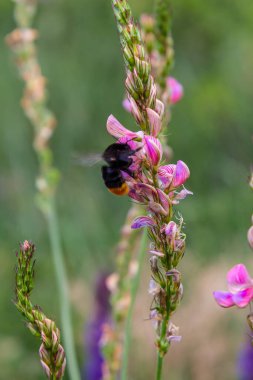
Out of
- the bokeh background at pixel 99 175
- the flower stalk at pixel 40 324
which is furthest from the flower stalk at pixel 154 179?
the bokeh background at pixel 99 175

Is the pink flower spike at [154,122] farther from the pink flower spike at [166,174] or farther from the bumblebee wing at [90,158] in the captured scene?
the bumblebee wing at [90,158]

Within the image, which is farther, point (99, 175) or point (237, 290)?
point (99, 175)

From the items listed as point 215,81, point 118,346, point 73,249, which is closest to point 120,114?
point 215,81

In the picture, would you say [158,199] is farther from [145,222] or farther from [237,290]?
[237,290]

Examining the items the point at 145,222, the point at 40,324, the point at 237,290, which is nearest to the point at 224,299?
the point at 237,290

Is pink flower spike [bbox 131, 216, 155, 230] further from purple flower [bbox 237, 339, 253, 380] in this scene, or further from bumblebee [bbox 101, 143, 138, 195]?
purple flower [bbox 237, 339, 253, 380]

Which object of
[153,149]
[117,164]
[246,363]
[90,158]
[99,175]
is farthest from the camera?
[99,175]
